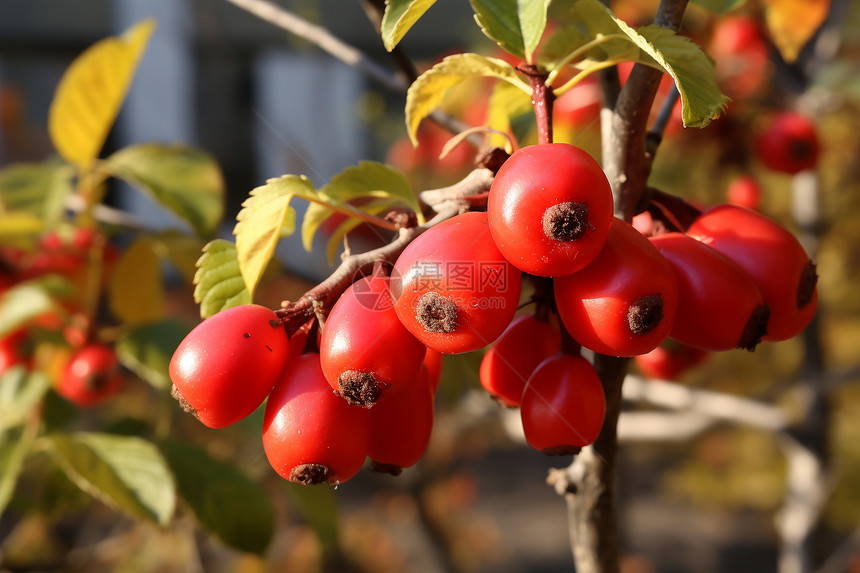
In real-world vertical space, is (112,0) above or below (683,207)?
below

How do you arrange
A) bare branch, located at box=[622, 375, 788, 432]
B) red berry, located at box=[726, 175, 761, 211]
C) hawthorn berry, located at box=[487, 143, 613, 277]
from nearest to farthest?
hawthorn berry, located at box=[487, 143, 613, 277] < bare branch, located at box=[622, 375, 788, 432] < red berry, located at box=[726, 175, 761, 211]

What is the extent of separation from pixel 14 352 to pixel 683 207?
134 centimetres

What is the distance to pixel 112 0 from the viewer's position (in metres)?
5.41

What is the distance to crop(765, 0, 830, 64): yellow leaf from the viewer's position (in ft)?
4.47

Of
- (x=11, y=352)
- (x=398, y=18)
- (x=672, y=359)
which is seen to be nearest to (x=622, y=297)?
(x=398, y=18)

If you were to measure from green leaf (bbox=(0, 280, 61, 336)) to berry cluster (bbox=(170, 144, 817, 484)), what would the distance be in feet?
2.39

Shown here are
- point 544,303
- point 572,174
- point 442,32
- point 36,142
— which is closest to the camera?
point 572,174

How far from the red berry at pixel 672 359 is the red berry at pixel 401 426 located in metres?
0.41

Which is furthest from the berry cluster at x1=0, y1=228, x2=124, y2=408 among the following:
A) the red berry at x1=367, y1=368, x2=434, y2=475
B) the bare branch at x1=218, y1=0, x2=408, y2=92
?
the red berry at x1=367, y1=368, x2=434, y2=475

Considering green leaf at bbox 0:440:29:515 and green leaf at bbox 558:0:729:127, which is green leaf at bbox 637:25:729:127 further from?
green leaf at bbox 0:440:29:515

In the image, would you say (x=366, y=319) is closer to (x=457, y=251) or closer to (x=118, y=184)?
(x=457, y=251)

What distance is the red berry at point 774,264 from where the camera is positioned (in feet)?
2.11

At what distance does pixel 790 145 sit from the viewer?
1642mm

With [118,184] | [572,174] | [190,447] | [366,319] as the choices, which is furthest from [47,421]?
[118,184]
